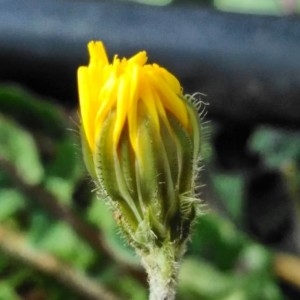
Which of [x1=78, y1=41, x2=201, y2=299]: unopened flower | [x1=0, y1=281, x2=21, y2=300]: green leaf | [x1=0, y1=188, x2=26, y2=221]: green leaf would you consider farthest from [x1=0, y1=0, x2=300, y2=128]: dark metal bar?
[x1=78, y1=41, x2=201, y2=299]: unopened flower

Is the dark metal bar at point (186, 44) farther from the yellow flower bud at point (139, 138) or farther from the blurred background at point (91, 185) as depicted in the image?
the yellow flower bud at point (139, 138)

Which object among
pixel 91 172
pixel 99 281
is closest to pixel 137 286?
pixel 99 281

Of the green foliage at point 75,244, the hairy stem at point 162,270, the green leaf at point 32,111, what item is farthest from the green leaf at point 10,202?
the hairy stem at point 162,270

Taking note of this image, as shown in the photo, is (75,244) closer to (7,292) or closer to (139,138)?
(7,292)

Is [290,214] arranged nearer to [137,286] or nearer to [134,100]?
[137,286]

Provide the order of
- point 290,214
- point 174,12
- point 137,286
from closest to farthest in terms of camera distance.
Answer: point 137,286 < point 174,12 < point 290,214

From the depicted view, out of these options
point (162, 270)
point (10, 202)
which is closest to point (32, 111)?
point (10, 202)

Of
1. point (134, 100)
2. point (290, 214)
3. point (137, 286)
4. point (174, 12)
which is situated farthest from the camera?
point (290, 214)
